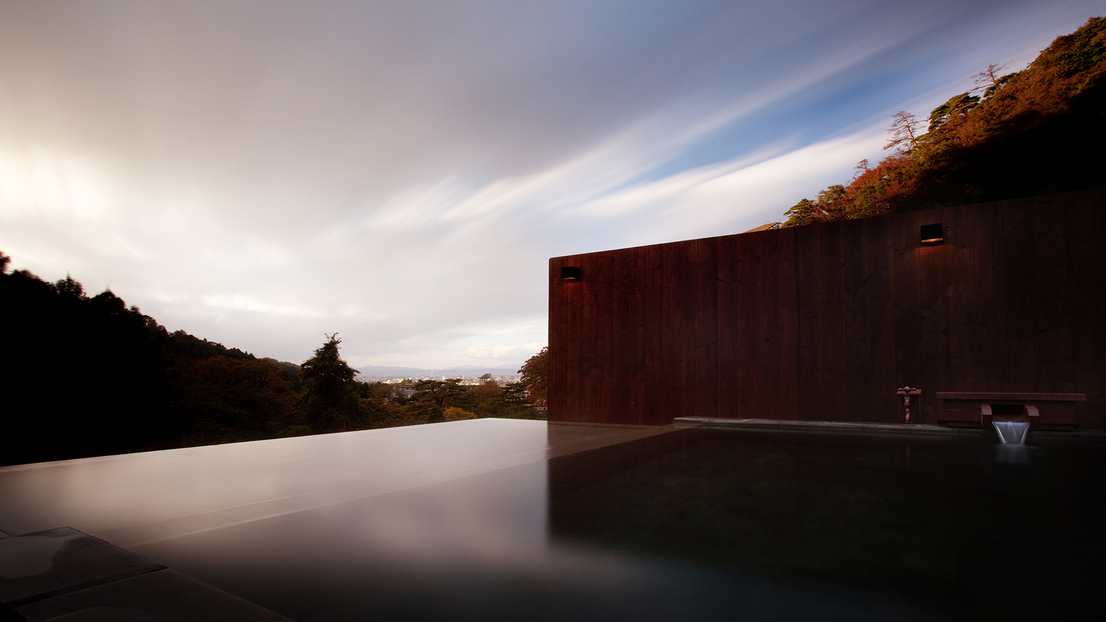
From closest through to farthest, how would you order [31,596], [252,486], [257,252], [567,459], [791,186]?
1. [31,596]
2. [252,486]
3. [567,459]
4. [257,252]
5. [791,186]

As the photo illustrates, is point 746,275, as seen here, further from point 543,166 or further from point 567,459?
point 543,166

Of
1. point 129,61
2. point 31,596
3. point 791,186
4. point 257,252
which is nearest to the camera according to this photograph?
point 31,596

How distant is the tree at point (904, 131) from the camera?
11.2m

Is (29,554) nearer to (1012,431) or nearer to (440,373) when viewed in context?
(1012,431)

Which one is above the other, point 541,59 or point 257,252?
point 541,59

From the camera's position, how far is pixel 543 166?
8.37m

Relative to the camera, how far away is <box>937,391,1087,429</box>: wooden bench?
3.78m

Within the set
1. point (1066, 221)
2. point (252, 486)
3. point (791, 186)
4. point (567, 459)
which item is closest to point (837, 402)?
point (1066, 221)

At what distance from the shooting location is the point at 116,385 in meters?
7.93

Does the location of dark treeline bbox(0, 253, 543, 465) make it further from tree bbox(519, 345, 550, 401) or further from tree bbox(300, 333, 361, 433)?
tree bbox(519, 345, 550, 401)

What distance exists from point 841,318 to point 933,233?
3.25 ft

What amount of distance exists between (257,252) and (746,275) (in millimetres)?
9753

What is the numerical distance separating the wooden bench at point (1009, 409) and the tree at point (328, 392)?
11.9 meters

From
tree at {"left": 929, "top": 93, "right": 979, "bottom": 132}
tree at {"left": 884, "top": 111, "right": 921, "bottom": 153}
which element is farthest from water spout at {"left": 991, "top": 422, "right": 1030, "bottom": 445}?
tree at {"left": 884, "top": 111, "right": 921, "bottom": 153}
